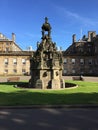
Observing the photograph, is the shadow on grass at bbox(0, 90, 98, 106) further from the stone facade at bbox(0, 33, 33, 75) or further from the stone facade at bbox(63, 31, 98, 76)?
the stone facade at bbox(63, 31, 98, 76)

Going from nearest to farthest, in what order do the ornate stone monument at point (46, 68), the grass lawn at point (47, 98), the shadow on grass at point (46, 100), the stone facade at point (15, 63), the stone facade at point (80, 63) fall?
the shadow on grass at point (46, 100) → the grass lawn at point (47, 98) → the ornate stone monument at point (46, 68) → the stone facade at point (15, 63) → the stone facade at point (80, 63)

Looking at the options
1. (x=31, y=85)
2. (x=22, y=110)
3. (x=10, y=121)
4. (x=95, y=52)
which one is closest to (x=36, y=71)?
(x=31, y=85)

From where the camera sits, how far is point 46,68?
2725 centimetres

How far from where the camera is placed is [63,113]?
12.9 metres

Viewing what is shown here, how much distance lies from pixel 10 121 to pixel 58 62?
17105 mm

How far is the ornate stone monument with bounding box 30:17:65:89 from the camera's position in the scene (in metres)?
27.0

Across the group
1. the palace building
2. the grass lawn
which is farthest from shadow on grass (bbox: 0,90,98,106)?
the palace building

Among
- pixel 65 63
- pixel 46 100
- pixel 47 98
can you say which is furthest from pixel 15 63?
pixel 46 100

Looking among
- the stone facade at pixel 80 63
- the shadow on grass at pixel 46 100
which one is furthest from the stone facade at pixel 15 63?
the shadow on grass at pixel 46 100

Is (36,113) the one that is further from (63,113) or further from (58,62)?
(58,62)

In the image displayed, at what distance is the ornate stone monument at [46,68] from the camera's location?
1061 inches

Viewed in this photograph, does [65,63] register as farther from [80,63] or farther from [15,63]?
[15,63]

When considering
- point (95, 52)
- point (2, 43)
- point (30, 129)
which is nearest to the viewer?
point (30, 129)

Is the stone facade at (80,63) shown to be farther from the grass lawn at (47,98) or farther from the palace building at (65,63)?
the grass lawn at (47,98)
